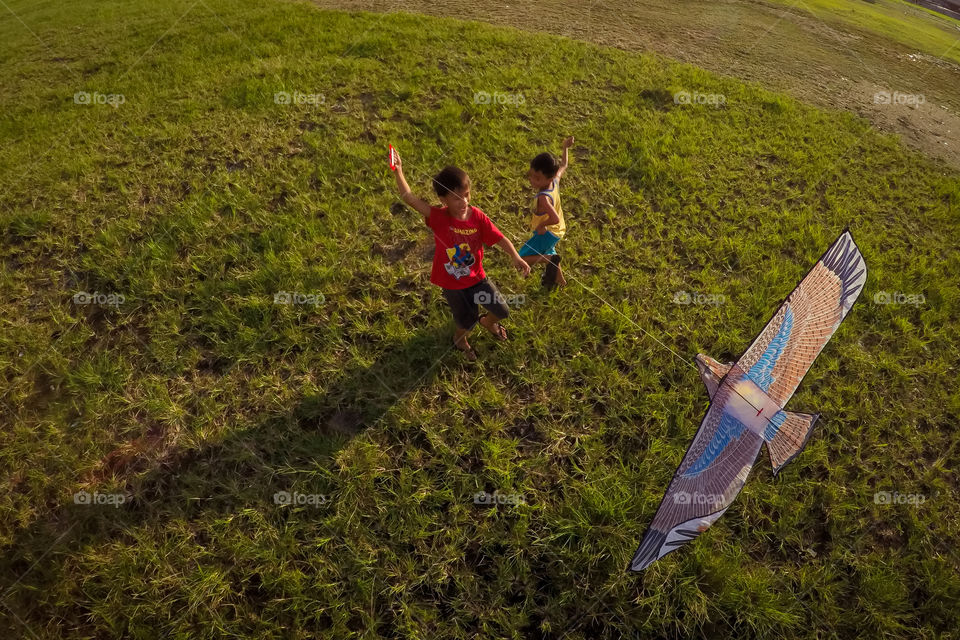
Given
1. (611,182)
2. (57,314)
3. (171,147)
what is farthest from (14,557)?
(611,182)

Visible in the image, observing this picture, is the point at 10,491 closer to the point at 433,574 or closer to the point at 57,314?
the point at 57,314

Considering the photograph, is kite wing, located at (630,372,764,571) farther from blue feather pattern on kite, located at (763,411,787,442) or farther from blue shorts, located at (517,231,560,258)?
blue shorts, located at (517,231,560,258)
